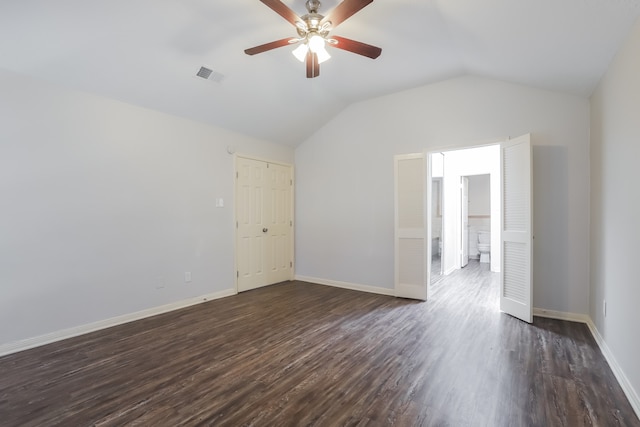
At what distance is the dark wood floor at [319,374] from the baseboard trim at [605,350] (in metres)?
0.05

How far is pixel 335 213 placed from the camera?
5.14 m

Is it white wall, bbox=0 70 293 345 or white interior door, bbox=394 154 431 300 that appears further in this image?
white interior door, bbox=394 154 431 300

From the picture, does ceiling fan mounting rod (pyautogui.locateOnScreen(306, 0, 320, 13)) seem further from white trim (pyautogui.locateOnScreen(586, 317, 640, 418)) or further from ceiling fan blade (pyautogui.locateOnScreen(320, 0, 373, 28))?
white trim (pyautogui.locateOnScreen(586, 317, 640, 418))

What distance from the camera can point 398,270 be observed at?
440 cm

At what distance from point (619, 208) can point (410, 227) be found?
224 centimetres

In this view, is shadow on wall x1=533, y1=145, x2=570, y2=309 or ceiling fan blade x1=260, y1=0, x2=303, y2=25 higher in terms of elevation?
ceiling fan blade x1=260, y1=0, x2=303, y2=25

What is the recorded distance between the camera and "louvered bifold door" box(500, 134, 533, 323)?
10.9 feet

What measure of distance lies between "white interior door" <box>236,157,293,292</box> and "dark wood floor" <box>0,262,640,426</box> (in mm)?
1348

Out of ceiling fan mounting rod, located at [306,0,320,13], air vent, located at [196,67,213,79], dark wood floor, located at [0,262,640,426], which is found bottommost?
dark wood floor, located at [0,262,640,426]

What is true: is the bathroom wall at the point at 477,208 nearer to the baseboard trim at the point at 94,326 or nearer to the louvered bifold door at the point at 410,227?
the louvered bifold door at the point at 410,227

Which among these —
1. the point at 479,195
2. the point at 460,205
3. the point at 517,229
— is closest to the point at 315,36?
the point at 517,229

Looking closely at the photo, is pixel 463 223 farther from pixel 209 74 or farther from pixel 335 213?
pixel 209 74

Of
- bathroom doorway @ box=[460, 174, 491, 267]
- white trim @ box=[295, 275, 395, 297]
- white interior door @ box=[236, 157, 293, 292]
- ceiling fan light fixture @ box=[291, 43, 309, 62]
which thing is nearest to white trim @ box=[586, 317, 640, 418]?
white trim @ box=[295, 275, 395, 297]

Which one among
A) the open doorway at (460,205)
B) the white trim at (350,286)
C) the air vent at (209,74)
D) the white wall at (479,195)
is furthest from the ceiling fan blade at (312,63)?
the white wall at (479,195)
